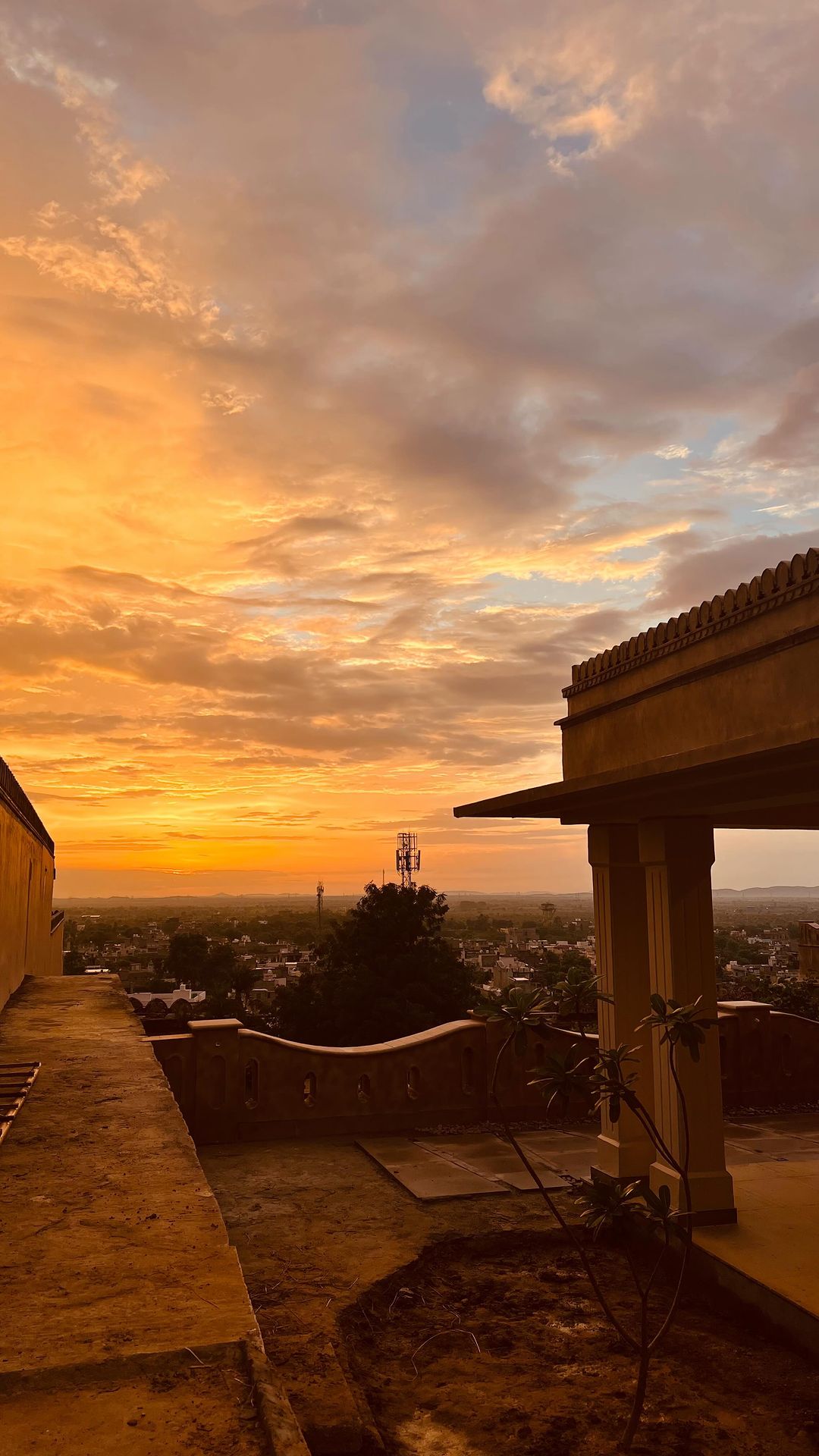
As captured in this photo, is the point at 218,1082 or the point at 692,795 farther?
the point at 218,1082

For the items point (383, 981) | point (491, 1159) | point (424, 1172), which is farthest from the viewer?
point (383, 981)

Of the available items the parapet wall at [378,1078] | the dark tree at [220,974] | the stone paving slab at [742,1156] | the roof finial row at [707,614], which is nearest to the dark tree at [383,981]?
the parapet wall at [378,1078]

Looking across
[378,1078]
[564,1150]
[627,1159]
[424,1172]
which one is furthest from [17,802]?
[627,1159]

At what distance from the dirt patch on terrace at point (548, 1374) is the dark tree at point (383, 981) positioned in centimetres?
2229

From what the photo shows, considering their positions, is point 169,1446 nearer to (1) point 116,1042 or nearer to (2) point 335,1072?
(1) point 116,1042

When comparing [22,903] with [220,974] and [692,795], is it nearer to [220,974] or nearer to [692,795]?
[692,795]

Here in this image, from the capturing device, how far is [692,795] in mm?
6566

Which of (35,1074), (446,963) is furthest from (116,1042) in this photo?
(446,963)

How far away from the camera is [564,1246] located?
7.09 meters

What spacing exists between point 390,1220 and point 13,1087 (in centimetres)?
320

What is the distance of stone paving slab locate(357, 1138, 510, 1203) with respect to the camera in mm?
8242

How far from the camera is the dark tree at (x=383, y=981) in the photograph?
29.4 metres

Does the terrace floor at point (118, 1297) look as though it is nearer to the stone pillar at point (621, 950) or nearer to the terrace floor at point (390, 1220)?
the terrace floor at point (390, 1220)

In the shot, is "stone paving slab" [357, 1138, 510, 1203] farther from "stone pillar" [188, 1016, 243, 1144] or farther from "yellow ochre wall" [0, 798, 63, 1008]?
"yellow ochre wall" [0, 798, 63, 1008]
